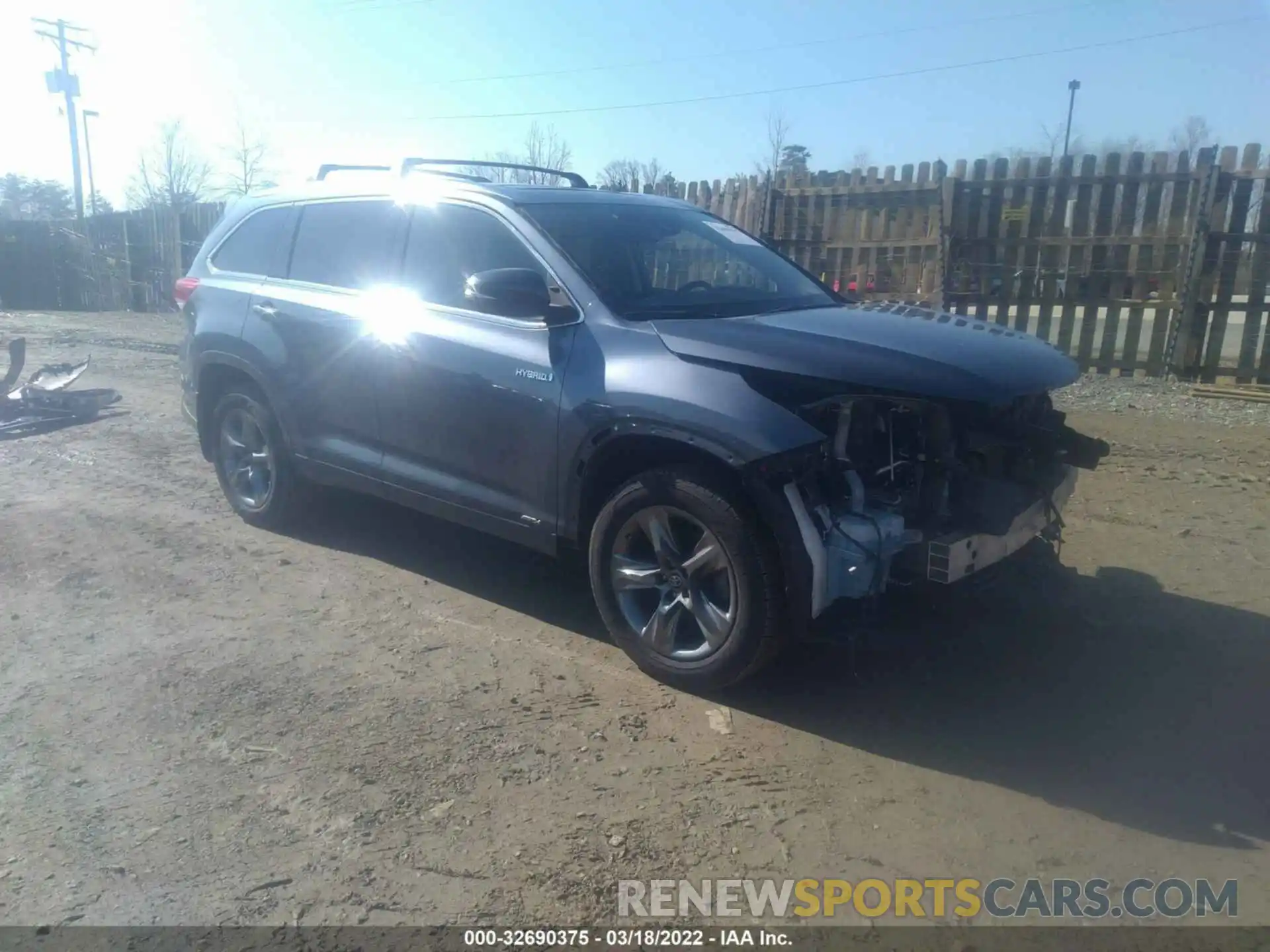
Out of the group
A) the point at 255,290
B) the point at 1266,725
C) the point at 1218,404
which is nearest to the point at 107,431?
the point at 255,290

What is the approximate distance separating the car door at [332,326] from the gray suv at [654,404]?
1 cm

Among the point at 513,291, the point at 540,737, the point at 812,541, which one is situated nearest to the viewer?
the point at 812,541

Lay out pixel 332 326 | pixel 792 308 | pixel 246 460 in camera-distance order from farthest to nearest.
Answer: pixel 246 460, pixel 332 326, pixel 792 308

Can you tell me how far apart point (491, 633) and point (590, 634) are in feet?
1.47

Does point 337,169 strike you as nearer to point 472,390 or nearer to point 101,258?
point 472,390

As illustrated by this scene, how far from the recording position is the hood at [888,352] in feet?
11.2

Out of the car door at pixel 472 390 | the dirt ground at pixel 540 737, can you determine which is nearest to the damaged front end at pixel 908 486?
the dirt ground at pixel 540 737

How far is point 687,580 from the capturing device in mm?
3768

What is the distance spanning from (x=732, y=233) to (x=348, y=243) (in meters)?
2.03

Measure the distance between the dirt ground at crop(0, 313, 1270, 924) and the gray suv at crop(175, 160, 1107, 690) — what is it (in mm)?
382

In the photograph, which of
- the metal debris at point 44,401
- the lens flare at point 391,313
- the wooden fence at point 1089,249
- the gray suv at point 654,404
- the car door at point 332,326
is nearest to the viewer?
the gray suv at point 654,404

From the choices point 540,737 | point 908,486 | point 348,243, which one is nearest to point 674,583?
point 540,737

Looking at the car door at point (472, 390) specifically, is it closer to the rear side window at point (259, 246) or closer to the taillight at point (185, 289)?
the rear side window at point (259, 246)

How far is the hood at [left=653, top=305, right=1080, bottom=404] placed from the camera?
11.2 ft
